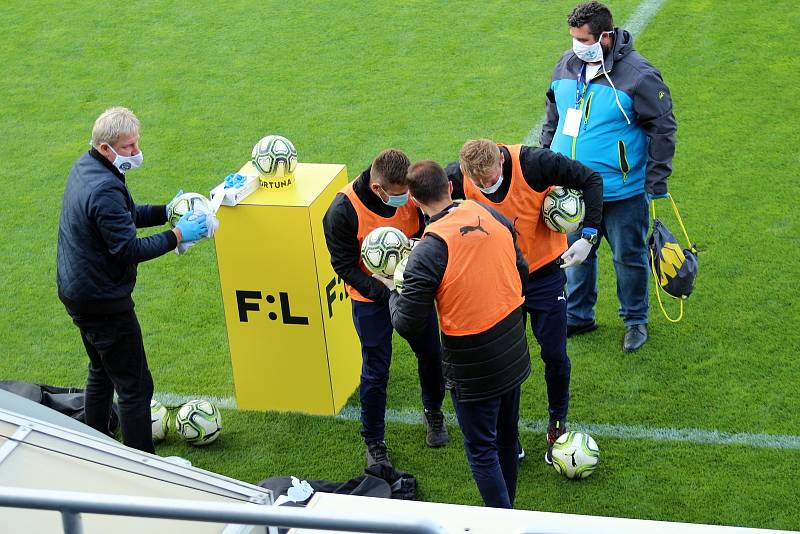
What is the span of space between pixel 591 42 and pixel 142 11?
7.91 metres

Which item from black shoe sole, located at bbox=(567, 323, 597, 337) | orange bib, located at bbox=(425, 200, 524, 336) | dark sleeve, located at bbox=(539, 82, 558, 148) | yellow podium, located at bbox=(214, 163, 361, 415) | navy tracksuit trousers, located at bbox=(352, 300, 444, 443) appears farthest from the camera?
black shoe sole, located at bbox=(567, 323, 597, 337)

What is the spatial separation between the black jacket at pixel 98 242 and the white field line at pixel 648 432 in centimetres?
162

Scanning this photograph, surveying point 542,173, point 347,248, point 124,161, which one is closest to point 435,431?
point 347,248

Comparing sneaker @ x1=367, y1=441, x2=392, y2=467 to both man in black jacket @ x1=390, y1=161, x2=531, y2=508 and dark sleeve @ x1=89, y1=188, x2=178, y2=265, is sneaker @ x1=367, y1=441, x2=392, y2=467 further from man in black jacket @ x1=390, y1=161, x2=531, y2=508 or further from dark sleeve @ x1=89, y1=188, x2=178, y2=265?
dark sleeve @ x1=89, y1=188, x2=178, y2=265

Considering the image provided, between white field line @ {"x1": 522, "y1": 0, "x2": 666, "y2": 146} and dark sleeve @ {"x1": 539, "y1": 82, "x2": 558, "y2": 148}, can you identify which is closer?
dark sleeve @ {"x1": 539, "y1": 82, "x2": 558, "y2": 148}

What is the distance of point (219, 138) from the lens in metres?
9.58

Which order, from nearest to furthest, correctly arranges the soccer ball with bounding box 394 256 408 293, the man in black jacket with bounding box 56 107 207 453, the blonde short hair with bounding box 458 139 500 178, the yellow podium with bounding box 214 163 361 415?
the soccer ball with bounding box 394 256 408 293 → the blonde short hair with bounding box 458 139 500 178 → the man in black jacket with bounding box 56 107 207 453 → the yellow podium with bounding box 214 163 361 415

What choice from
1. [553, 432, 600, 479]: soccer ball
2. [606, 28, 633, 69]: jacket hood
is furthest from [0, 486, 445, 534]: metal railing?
[606, 28, 633, 69]: jacket hood

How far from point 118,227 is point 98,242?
0.16 meters

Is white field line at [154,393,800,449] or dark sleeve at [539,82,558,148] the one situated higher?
dark sleeve at [539,82,558,148]

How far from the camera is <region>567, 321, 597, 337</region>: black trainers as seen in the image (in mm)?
6672

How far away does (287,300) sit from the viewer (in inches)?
232

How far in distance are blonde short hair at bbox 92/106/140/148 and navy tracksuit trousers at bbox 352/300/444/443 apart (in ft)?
4.65

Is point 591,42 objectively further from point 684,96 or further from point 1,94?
point 1,94
